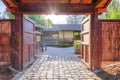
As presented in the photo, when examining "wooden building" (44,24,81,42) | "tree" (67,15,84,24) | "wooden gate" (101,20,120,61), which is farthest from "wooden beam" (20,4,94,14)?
"tree" (67,15,84,24)

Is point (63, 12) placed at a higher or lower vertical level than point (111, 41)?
higher

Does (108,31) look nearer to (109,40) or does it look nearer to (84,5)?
(109,40)

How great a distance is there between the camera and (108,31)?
30.8ft

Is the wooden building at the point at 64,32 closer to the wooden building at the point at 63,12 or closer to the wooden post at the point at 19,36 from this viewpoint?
the wooden building at the point at 63,12

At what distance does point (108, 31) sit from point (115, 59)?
4.57 ft

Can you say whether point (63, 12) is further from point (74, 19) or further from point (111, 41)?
point (74, 19)

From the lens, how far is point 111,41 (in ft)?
30.8

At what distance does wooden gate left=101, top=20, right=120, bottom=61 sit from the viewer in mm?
9328

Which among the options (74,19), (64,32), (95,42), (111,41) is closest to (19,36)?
(95,42)

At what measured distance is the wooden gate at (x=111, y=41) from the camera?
9328mm

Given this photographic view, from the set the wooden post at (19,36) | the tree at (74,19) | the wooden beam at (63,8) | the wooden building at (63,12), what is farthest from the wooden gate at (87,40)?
the tree at (74,19)

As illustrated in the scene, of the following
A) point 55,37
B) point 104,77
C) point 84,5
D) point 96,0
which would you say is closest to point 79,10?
point 84,5

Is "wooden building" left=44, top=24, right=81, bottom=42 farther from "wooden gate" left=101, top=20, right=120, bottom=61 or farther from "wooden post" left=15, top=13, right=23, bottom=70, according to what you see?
"wooden post" left=15, top=13, right=23, bottom=70

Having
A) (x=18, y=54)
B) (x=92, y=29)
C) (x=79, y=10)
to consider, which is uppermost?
(x=79, y=10)
